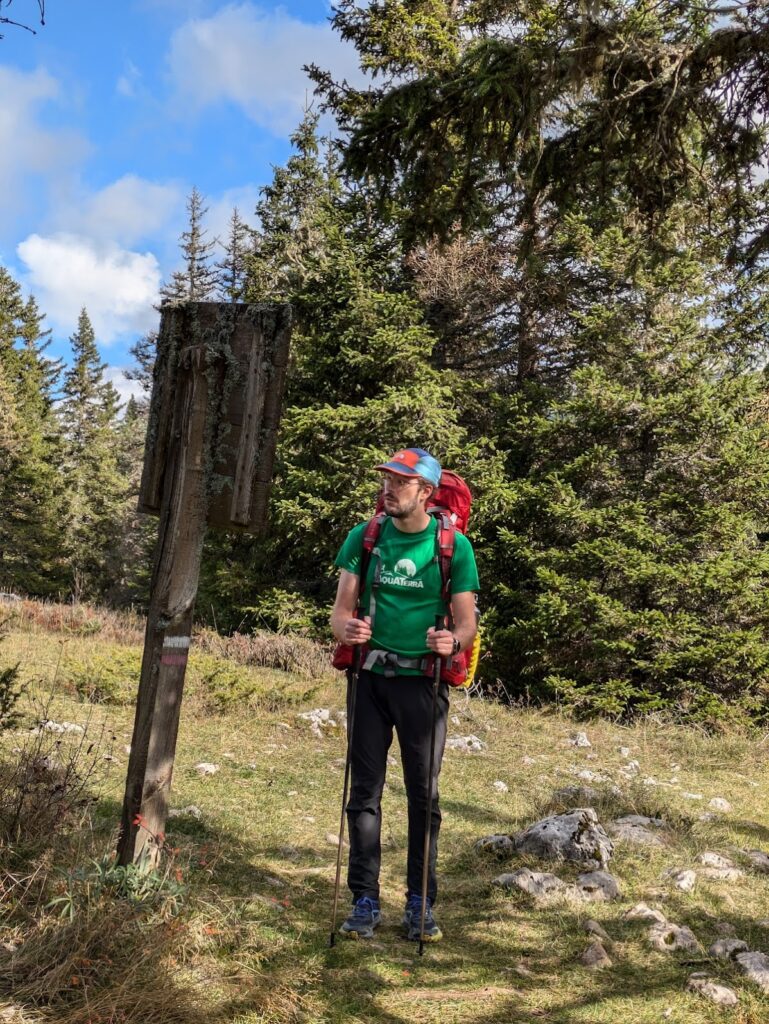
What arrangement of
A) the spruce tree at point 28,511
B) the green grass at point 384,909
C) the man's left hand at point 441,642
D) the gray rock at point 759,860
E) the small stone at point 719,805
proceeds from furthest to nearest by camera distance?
1. the spruce tree at point 28,511
2. the small stone at point 719,805
3. the gray rock at point 759,860
4. the man's left hand at point 441,642
5. the green grass at point 384,909

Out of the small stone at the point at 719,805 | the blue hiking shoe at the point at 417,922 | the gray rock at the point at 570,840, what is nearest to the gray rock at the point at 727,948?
the gray rock at the point at 570,840

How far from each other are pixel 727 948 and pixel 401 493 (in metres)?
2.59

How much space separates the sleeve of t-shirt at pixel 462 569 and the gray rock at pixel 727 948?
6.60 ft

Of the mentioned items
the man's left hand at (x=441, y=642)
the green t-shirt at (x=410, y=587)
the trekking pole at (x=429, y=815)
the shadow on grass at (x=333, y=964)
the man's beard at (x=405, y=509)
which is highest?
the man's beard at (x=405, y=509)

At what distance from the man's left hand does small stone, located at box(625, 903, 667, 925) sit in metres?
1.84

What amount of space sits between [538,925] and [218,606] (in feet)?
47.2

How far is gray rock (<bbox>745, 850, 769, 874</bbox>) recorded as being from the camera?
5422mm

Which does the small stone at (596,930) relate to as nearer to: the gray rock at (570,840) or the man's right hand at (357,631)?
the gray rock at (570,840)

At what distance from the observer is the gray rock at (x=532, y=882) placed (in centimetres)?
468

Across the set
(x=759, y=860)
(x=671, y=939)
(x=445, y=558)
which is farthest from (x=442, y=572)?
(x=759, y=860)

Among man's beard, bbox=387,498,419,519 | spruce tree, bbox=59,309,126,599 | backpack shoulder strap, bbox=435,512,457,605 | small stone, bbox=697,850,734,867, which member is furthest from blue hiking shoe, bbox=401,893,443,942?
spruce tree, bbox=59,309,126,599

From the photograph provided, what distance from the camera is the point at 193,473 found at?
3.54m

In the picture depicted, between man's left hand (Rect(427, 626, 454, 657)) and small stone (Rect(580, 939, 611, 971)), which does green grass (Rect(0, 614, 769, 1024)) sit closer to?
small stone (Rect(580, 939, 611, 971))

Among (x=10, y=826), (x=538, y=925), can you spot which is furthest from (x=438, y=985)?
(x=10, y=826)
